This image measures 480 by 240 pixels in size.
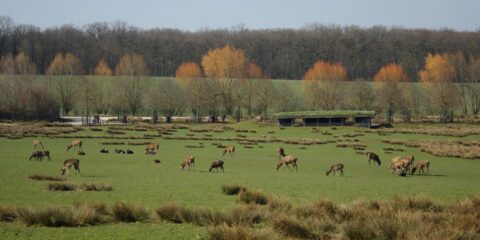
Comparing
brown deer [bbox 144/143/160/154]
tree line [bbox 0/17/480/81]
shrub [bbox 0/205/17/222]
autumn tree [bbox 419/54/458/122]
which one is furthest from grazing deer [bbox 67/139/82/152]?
tree line [bbox 0/17/480/81]

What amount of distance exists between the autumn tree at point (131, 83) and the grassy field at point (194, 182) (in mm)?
67584

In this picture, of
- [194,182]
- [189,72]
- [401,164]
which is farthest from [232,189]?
[189,72]

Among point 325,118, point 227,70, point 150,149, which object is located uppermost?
point 227,70

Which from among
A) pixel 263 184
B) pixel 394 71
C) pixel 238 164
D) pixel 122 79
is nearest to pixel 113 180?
pixel 263 184

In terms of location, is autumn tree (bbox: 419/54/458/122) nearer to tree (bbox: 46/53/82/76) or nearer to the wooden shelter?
the wooden shelter

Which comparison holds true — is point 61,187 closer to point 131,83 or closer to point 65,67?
point 131,83

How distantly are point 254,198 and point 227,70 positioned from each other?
111493 mm

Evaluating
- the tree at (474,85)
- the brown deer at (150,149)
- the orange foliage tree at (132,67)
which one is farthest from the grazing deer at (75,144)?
the tree at (474,85)

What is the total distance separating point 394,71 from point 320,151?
101662 mm

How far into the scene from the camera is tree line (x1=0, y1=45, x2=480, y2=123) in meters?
119

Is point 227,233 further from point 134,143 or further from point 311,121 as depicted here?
point 311,121

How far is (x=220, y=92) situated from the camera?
123m

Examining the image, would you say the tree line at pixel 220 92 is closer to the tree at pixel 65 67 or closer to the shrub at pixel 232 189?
the tree at pixel 65 67

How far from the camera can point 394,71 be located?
493 feet
